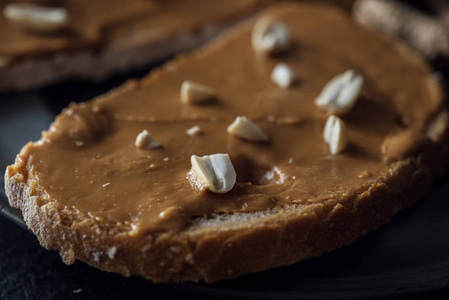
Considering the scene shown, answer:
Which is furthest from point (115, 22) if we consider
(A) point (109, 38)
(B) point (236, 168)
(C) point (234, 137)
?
(B) point (236, 168)

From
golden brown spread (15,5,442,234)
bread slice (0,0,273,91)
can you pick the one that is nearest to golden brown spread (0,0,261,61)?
bread slice (0,0,273,91)

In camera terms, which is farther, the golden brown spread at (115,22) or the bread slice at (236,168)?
the golden brown spread at (115,22)

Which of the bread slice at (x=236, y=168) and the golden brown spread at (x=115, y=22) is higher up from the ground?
the golden brown spread at (x=115, y=22)

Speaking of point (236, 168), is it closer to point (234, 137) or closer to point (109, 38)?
point (234, 137)

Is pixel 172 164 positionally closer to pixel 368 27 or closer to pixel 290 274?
pixel 290 274

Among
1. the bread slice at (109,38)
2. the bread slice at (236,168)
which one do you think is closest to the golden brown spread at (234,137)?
the bread slice at (236,168)

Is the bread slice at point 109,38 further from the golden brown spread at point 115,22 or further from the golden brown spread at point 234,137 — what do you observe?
the golden brown spread at point 234,137
